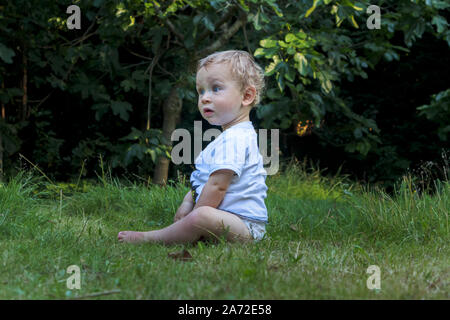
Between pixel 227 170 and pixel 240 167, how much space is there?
7cm

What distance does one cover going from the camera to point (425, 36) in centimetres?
783

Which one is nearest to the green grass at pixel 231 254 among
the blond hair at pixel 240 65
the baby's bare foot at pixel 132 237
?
the baby's bare foot at pixel 132 237

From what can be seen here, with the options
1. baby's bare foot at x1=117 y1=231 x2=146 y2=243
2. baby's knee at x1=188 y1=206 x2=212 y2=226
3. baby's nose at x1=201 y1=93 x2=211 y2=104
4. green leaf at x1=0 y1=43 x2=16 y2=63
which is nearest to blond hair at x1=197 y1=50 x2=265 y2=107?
baby's nose at x1=201 y1=93 x2=211 y2=104

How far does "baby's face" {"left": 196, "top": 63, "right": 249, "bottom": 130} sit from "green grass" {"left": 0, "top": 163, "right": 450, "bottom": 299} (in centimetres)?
73

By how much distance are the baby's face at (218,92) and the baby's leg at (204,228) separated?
545 millimetres

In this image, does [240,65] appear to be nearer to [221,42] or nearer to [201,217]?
[201,217]

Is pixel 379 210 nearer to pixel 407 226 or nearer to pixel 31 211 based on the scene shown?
pixel 407 226

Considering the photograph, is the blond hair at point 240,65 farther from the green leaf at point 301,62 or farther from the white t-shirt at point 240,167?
the green leaf at point 301,62

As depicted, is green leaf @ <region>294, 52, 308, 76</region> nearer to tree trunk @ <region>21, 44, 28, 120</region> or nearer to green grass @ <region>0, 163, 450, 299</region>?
green grass @ <region>0, 163, 450, 299</region>

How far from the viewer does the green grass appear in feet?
6.29

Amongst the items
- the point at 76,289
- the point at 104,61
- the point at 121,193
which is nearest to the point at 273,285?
the point at 76,289

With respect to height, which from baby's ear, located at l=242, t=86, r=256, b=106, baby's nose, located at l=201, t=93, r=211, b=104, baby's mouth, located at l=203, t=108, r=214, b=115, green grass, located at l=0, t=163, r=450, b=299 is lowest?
green grass, located at l=0, t=163, r=450, b=299

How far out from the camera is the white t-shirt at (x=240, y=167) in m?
2.70
